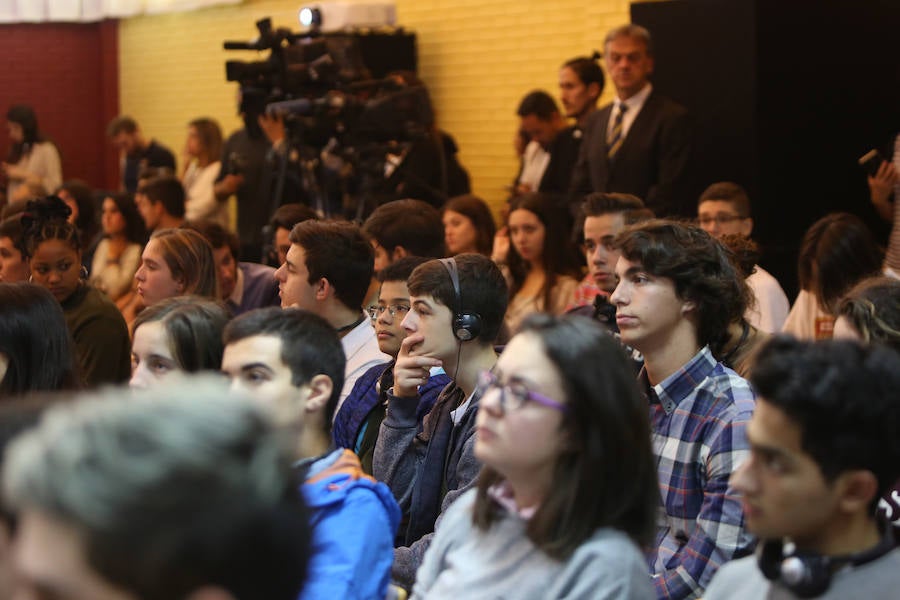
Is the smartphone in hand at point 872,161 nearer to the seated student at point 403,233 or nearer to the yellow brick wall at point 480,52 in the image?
the yellow brick wall at point 480,52

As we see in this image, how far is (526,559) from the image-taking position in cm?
185

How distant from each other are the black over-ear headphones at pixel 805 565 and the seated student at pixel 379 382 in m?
1.38

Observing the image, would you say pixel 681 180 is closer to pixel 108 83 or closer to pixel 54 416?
pixel 54 416

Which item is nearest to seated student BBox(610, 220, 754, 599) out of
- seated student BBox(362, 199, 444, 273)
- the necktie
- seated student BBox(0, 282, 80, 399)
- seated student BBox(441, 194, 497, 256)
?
seated student BBox(0, 282, 80, 399)

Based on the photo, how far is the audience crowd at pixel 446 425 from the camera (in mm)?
1089

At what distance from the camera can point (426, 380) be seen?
2.88m

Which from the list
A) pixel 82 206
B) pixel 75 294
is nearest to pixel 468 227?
pixel 75 294

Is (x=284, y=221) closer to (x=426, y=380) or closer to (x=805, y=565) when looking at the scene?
(x=426, y=380)

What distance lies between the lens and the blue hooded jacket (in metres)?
1.99

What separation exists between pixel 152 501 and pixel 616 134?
4.90 metres

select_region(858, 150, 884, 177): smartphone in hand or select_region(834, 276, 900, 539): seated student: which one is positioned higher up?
select_region(858, 150, 884, 177): smartphone in hand

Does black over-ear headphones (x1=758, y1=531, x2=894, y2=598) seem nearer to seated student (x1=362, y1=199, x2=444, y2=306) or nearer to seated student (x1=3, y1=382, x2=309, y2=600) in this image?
seated student (x1=3, y1=382, x2=309, y2=600)

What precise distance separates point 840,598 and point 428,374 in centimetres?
136

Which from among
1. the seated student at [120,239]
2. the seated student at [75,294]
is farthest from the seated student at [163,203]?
the seated student at [75,294]
